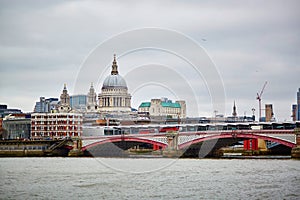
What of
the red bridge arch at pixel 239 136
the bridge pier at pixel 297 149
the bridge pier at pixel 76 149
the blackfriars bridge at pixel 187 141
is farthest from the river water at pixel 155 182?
the bridge pier at pixel 76 149

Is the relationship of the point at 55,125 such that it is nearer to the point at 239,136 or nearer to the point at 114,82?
the point at 239,136

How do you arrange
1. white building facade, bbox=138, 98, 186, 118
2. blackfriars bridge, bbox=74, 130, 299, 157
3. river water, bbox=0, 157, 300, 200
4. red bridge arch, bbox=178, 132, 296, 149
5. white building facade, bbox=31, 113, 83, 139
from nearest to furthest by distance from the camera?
river water, bbox=0, 157, 300, 200 < red bridge arch, bbox=178, 132, 296, 149 < blackfriars bridge, bbox=74, 130, 299, 157 < white building facade, bbox=31, 113, 83, 139 < white building facade, bbox=138, 98, 186, 118

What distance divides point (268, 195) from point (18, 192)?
47.7 ft

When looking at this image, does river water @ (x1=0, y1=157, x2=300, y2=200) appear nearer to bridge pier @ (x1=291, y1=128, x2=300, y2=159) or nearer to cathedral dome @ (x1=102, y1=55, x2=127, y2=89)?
bridge pier @ (x1=291, y1=128, x2=300, y2=159)

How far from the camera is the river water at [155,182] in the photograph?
37.4 metres

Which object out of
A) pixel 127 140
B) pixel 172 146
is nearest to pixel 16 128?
pixel 127 140

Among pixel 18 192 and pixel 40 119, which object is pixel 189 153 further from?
pixel 18 192

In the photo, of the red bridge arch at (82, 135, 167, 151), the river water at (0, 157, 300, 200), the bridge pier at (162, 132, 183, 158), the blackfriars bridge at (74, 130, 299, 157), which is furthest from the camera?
the red bridge arch at (82, 135, 167, 151)

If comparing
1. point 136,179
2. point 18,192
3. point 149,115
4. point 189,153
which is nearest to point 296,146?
point 189,153

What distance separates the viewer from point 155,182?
43.9 meters

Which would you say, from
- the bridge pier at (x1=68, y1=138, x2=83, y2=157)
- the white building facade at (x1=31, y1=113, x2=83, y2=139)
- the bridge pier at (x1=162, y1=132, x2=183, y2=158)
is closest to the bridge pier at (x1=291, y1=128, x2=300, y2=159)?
the bridge pier at (x1=162, y1=132, x2=183, y2=158)

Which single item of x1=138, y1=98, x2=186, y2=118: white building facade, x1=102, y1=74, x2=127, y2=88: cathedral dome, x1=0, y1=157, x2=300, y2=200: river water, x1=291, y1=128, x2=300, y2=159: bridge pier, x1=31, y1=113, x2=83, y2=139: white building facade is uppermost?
x1=102, y1=74, x2=127, y2=88: cathedral dome

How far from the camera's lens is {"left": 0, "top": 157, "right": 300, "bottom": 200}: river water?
37438 mm

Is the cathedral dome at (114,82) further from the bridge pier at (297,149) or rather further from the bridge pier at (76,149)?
the bridge pier at (297,149)
